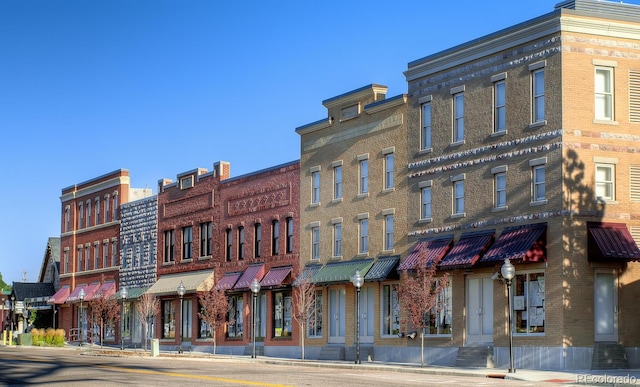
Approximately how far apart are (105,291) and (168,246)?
9271 mm

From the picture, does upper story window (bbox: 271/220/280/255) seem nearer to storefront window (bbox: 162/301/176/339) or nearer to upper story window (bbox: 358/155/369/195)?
upper story window (bbox: 358/155/369/195)

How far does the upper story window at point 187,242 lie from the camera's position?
2547 inches

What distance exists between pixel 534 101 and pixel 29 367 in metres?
20.4

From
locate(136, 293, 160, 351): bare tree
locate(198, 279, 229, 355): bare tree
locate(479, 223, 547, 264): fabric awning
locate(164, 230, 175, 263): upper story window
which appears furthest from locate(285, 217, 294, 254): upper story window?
locate(479, 223, 547, 264): fabric awning

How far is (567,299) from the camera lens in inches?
1399

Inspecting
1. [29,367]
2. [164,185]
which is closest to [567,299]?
[29,367]

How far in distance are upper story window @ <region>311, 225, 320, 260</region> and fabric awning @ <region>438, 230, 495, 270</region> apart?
11886mm

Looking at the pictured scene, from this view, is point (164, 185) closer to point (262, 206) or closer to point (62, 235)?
point (262, 206)

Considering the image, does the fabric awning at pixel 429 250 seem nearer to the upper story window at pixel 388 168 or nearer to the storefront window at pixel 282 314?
the upper story window at pixel 388 168

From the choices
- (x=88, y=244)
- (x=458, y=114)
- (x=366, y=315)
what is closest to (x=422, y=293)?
(x=458, y=114)

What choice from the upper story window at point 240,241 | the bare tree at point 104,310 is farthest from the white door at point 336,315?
the bare tree at point 104,310

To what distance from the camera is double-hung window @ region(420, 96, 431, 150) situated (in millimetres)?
43531

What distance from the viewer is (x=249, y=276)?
5616 centimetres

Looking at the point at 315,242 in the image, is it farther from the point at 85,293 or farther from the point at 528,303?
the point at 85,293
